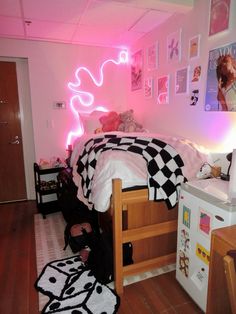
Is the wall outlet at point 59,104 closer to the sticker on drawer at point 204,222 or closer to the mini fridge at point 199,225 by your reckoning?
the mini fridge at point 199,225

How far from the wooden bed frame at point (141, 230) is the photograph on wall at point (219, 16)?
136 cm

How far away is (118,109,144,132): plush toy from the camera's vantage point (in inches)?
111

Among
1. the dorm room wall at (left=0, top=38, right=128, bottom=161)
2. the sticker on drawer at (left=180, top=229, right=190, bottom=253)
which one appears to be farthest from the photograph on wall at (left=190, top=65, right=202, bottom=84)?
the dorm room wall at (left=0, top=38, right=128, bottom=161)

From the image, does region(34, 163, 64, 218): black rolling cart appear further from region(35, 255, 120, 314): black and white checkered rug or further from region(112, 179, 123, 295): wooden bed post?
region(112, 179, 123, 295): wooden bed post

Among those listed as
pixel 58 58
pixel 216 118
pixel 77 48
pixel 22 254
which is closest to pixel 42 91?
pixel 58 58

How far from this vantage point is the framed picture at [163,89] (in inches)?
95.2

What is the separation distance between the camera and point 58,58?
123 inches

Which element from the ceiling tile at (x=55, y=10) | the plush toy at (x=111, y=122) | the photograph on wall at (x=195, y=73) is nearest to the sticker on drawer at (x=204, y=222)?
the photograph on wall at (x=195, y=73)

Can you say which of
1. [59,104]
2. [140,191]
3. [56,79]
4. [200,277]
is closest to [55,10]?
[56,79]

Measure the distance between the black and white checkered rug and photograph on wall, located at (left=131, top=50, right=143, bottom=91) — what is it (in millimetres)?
2314

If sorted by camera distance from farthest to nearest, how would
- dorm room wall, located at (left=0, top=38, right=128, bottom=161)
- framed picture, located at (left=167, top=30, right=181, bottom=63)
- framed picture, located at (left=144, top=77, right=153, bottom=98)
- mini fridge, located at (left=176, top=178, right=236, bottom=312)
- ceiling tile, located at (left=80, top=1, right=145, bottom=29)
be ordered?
dorm room wall, located at (left=0, top=38, right=128, bottom=161) → framed picture, located at (left=144, top=77, right=153, bottom=98) → framed picture, located at (left=167, top=30, right=181, bottom=63) → ceiling tile, located at (left=80, top=1, right=145, bottom=29) → mini fridge, located at (left=176, top=178, right=236, bottom=312)

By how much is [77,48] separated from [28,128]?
135 cm

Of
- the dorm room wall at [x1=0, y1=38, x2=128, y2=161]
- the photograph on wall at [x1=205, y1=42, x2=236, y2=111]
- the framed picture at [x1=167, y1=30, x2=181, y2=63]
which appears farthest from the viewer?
the dorm room wall at [x1=0, y1=38, x2=128, y2=161]

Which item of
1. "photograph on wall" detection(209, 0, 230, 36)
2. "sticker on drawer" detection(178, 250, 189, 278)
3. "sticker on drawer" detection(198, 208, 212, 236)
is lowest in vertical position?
"sticker on drawer" detection(178, 250, 189, 278)
